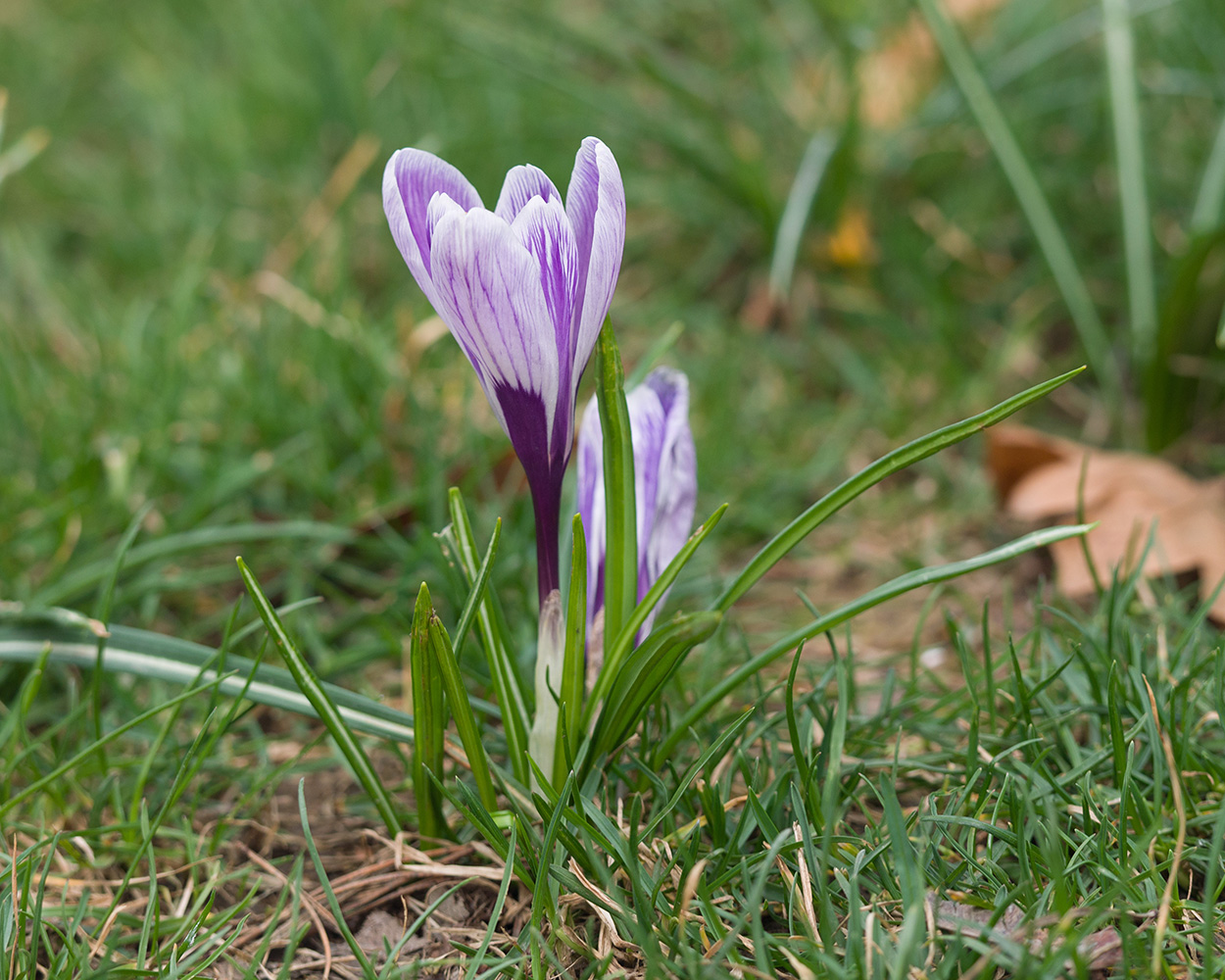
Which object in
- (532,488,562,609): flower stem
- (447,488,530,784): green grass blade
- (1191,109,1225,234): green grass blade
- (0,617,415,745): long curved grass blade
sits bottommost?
(0,617,415,745): long curved grass blade

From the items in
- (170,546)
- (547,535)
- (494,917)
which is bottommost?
(494,917)

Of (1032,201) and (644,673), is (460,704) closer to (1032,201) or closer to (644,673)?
(644,673)

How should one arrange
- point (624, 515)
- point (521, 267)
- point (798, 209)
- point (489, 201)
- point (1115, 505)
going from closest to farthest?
1. point (521, 267)
2. point (624, 515)
3. point (1115, 505)
4. point (798, 209)
5. point (489, 201)

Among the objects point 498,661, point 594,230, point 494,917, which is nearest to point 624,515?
point 498,661

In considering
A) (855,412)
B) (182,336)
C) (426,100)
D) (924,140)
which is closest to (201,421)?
(182,336)

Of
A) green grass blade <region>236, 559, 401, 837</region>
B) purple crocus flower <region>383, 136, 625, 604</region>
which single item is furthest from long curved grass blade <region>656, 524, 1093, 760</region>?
green grass blade <region>236, 559, 401, 837</region>

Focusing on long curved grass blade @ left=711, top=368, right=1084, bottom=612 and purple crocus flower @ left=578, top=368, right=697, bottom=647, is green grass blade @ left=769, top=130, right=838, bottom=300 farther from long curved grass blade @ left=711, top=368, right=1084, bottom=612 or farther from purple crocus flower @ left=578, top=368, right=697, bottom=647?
long curved grass blade @ left=711, top=368, right=1084, bottom=612
